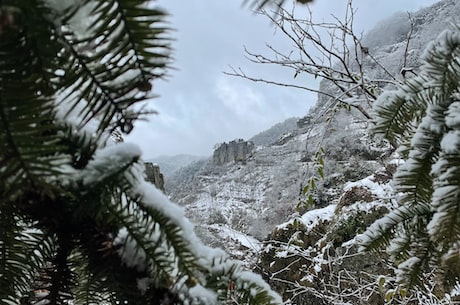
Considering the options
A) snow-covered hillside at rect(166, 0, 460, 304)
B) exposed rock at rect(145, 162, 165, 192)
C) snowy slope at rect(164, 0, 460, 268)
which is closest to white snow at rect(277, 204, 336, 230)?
snow-covered hillside at rect(166, 0, 460, 304)

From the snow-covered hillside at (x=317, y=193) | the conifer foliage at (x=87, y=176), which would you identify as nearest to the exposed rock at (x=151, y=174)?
the snow-covered hillside at (x=317, y=193)

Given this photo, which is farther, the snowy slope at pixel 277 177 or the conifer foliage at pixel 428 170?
the snowy slope at pixel 277 177

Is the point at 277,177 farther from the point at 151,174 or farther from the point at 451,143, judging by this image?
the point at 451,143

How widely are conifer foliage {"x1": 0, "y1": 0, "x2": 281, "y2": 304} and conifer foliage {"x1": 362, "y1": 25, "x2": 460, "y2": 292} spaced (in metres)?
0.22

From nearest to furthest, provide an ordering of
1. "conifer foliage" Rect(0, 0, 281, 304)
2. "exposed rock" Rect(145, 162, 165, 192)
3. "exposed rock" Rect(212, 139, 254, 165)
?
"conifer foliage" Rect(0, 0, 281, 304) < "exposed rock" Rect(145, 162, 165, 192) < "exposed rock" Rect(212, 139, 254, 165)

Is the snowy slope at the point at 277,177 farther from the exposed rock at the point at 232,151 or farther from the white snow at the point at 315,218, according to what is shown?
the white snow at the point at 315,218

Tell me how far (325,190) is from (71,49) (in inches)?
460

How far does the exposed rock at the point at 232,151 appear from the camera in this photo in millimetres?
32156

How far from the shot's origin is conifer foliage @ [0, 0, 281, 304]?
0.79 ft

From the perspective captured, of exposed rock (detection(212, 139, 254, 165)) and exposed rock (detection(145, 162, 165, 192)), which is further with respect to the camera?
exposed rock (detection(212, 139, 254, 165))

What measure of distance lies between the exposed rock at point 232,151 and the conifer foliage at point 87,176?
31.1m

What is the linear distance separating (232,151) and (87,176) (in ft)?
106

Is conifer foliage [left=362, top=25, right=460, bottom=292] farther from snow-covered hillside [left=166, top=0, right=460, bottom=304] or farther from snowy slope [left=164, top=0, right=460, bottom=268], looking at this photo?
snowy slope [left=164, top=0, right=460, bottom=268]

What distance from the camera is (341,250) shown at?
3.98 metres
